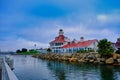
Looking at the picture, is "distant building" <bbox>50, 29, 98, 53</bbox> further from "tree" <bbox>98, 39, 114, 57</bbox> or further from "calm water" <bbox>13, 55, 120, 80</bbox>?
"calm water" <bbox>13, 55, 120, 80</bbox>

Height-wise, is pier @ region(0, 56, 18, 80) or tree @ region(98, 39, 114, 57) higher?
tree @ region(98, 39, 114, 57)

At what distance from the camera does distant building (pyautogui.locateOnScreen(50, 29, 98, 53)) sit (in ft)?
256

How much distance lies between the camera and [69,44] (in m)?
94.9

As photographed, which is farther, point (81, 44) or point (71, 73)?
point (81, 44)

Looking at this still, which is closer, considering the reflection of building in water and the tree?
the reflection of building in water

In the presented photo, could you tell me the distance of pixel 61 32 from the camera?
336ft

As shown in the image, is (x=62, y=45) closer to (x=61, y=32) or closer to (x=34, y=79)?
(x=61, y=32)

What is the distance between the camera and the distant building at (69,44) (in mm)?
78062

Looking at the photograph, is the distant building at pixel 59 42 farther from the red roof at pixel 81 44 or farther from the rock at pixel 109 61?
the rock at pixel 109 61

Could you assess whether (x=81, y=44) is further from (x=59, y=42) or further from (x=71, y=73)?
(x=71, y=73)

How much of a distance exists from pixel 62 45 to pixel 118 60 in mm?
50202

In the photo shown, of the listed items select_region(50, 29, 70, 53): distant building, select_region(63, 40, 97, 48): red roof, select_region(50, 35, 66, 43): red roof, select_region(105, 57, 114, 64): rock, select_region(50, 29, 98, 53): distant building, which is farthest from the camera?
select_region(50, 35, 66, 43): red roof

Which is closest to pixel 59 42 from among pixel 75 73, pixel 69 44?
pixel 69 44

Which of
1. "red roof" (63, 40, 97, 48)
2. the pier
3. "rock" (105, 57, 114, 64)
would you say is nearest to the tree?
"rock" (105, 57, 114, 64)
